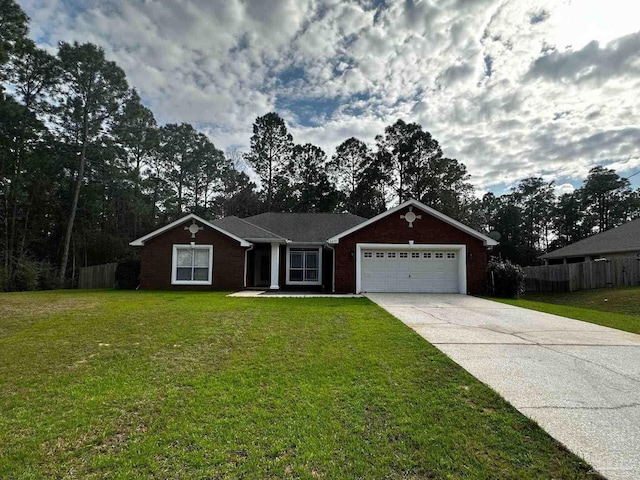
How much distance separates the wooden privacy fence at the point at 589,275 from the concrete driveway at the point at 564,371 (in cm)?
1240

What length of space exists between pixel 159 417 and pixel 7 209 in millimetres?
26107

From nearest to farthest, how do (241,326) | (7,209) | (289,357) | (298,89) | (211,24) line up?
1. (289,357)
2. (241,326)
3. (211,24)
4. (298,89)
5. (7,209)

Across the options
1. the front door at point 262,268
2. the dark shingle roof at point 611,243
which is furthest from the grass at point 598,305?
the front door at point 262,268

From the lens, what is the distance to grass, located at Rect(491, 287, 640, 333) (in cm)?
999

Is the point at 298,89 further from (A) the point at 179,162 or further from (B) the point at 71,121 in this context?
(A) the point at 179,162

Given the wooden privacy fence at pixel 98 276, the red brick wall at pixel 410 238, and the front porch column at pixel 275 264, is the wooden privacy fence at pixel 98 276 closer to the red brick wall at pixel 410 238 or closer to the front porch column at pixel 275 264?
the front porch column at pixel 275 264

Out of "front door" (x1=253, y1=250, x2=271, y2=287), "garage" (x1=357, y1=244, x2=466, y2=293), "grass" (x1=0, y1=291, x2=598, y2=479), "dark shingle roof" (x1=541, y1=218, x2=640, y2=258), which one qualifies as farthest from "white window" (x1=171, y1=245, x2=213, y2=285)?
"dark shingle roof" (x1=541, y1=218, x2=640, y2=258)

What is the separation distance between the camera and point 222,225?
19234mm

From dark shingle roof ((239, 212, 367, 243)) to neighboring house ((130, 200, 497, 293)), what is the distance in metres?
1.38

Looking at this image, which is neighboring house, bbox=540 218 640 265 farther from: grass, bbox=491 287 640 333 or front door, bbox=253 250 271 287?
front door, bbox=253 250 271 287

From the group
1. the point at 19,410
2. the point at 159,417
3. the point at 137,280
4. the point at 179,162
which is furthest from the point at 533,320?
the point at 179,162

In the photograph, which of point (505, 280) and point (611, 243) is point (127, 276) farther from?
point (611, 243)

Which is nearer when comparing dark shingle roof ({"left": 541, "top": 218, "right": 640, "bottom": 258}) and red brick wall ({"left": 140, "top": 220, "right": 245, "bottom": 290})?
red brick wall ({"left": 140, "top": 220, "right": 245, "bottom": 290})

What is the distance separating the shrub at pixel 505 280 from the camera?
16078 mm
